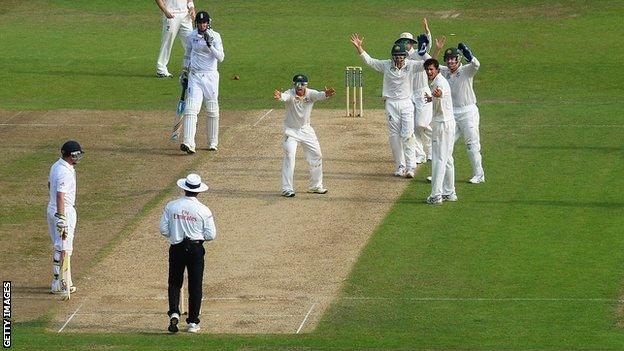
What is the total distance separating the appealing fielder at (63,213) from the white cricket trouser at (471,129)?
27.9 ft

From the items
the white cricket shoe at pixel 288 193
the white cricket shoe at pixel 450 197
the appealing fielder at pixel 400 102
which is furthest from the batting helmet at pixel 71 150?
the appealing fielder at pixel 400 102

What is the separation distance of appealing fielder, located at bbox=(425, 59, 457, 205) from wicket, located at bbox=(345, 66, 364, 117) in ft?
21.2

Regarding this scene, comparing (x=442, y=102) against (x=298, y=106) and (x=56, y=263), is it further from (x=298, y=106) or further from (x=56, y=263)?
(x=56, y=263)

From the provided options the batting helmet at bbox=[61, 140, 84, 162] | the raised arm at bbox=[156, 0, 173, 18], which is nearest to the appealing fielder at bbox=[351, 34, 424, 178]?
the batting helmet at bbox=[61, 140, 84, 162]

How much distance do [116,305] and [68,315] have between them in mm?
745

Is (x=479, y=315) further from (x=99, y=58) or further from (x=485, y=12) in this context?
(x=485, y=12)

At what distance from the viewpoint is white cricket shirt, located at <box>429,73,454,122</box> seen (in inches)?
1068

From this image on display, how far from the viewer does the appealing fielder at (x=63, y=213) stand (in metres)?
22.6

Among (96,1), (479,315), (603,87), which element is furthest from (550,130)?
(96,1)

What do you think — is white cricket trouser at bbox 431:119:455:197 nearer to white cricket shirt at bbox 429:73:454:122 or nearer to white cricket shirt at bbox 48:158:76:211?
white cricket shirt at bbox 429:73:454:122

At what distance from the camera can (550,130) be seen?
109ft

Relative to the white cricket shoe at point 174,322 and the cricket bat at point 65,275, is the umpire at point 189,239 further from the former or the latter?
the cricket bat at point 65,275

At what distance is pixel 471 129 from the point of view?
94.0ft

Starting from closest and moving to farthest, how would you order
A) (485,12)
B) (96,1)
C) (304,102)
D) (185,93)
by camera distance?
(304,102)
(185,93)
(485,12)
(96,1)
